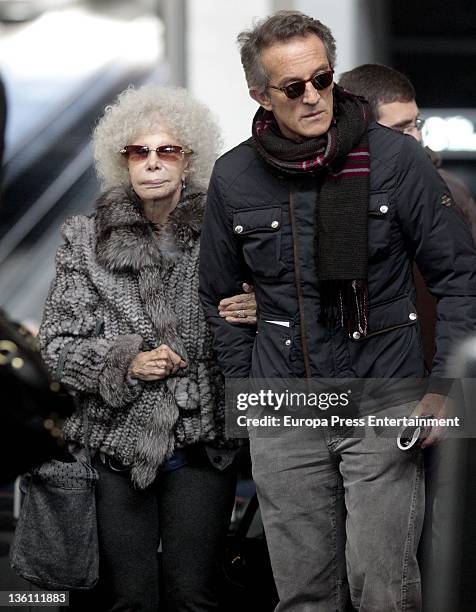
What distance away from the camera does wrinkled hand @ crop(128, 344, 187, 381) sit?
12.8ft

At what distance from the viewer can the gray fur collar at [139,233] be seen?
3990mm

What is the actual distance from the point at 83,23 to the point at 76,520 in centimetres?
277

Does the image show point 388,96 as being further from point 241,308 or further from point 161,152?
point 241,308

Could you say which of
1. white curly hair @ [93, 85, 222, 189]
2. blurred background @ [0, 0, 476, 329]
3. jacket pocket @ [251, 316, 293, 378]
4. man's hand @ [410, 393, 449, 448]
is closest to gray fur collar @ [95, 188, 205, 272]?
white curly hair @ [93, 85, 222, 189]

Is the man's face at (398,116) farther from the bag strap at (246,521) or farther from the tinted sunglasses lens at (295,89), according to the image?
the bag strap at (246,521)

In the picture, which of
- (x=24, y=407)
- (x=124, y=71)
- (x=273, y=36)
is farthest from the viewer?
(x=124, y=71)

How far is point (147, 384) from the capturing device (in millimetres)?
3975

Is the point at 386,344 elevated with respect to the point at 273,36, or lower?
lower

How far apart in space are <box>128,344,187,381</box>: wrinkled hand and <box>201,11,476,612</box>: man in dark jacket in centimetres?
36

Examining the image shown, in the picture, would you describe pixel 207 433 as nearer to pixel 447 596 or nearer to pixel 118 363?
pixel 118 363

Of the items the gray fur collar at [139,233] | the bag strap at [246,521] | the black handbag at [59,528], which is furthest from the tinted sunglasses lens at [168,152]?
the bag strap at [246,521]

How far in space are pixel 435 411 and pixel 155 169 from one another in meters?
1.24

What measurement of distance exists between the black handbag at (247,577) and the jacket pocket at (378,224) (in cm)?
120

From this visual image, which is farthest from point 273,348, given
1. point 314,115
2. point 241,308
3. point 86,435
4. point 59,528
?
point 59,528
